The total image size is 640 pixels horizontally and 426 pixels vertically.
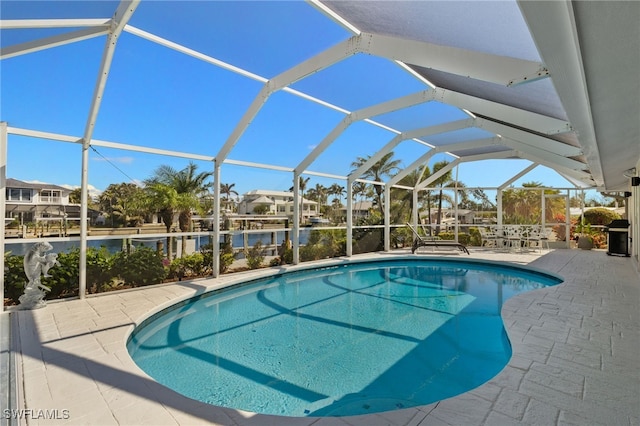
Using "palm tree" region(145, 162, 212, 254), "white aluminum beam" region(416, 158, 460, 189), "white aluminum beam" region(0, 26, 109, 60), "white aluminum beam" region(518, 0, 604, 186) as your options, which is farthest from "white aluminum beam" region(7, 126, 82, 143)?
"white aluminum beam" region(416, 158, 460, 189)

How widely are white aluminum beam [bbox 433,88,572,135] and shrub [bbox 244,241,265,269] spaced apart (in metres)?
5.96

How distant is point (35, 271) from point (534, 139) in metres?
9.70

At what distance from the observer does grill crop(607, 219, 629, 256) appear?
10977mm

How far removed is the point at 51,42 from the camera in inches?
161

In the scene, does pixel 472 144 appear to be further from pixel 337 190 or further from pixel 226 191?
pixel 226 191

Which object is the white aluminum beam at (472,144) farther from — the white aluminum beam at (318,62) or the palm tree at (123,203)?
the palm tree at (123,203)

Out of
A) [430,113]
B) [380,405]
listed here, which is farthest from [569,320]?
[430,113]

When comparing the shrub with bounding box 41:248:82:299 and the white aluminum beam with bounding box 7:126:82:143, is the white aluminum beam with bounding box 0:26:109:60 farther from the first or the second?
the shrub with bounding box 41:248:82:299

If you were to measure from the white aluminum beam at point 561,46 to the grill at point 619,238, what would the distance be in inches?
427

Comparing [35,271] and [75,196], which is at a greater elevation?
[75,196]

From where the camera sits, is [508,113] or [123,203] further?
[123,203]

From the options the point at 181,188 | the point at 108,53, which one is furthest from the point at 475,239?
the point at 108,53

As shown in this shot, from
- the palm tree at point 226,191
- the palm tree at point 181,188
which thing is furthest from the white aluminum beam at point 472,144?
the palm tree at point 181,188

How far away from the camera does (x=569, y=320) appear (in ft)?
15.1
